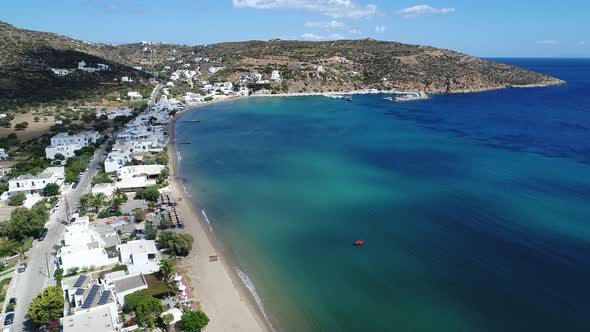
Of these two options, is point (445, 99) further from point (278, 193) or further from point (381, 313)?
point (381, 313)

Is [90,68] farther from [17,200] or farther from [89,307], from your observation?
[89,307]

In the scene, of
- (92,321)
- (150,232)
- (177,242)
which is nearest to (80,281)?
(92,321)

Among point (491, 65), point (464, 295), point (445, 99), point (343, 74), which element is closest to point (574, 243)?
point (464, 295)

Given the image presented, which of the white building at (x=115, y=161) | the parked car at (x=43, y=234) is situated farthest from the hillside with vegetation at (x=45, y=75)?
the parked car at (x=43, y=234)

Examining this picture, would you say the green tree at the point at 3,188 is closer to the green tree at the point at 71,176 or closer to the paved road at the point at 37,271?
the green tree at the point at 71,176

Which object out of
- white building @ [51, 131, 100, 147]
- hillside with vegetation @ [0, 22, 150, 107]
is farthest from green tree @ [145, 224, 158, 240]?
hillside with vegetation @ [0, 22, 150, 107]

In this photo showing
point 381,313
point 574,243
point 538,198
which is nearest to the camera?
point 381,313
